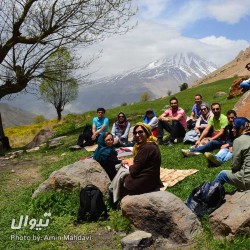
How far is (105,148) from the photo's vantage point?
36.3 feet

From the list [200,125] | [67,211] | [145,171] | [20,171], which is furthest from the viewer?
[20,171]

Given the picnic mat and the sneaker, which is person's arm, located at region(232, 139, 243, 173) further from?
the sneaker

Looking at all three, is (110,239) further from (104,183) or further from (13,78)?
(13,78)

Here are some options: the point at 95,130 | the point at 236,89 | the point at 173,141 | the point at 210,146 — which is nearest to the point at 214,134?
the point at 210,146

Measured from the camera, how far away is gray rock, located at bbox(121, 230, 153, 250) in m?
6.90

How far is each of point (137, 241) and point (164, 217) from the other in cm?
77

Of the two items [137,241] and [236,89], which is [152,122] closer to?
[137,241]

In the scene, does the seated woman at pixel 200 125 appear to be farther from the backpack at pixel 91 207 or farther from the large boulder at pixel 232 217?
the large boulder at pixel 232 217

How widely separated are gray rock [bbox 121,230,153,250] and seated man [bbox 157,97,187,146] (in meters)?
8.02

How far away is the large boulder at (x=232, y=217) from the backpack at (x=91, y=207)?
8.69 ft

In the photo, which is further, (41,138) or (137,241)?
(41,138)

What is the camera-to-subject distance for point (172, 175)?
10.9 m

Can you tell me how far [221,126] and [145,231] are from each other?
6.56 meters

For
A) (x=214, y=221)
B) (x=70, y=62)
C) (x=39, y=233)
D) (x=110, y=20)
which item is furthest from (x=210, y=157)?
(x=70, y=62)
